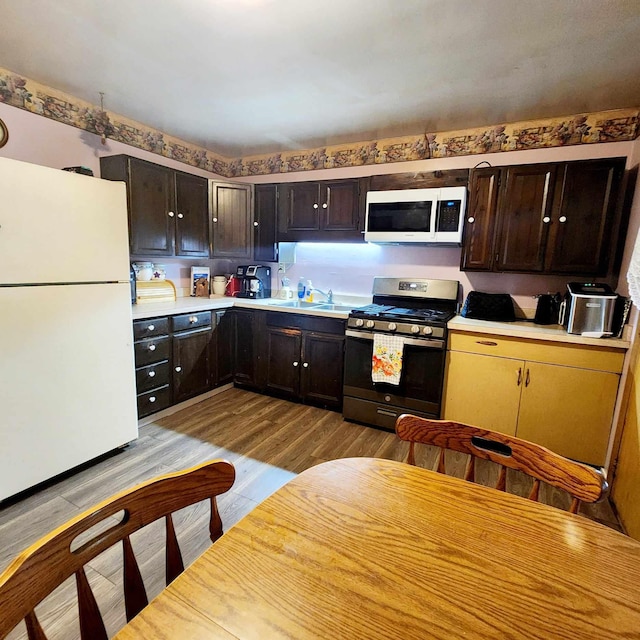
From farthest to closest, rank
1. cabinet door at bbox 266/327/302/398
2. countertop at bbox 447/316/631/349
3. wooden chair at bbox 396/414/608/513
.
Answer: cabinet door at bbox 266/327/302/398
countertop at bbox 447/316/631/349
wooden chair at bbox 396/414/608/513

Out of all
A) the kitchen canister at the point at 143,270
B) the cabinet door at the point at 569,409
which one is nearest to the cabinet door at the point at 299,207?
the kitchen canister at the point at 143,270

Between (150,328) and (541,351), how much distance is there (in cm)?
277

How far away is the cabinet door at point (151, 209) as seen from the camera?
275cm

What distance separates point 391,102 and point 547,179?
1.21 metres

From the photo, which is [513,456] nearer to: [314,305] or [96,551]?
[96,551]

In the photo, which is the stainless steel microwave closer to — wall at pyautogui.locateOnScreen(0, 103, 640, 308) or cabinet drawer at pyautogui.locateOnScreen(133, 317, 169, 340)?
wall at pyautogui.locateOnScreen(0, 103, 640, 308)

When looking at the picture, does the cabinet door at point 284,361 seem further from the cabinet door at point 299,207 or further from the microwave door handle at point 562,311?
the microwave door handle at point 562,311

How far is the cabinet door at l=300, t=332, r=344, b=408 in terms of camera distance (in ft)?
9.99

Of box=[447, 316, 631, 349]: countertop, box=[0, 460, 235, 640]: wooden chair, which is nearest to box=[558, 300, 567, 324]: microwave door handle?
box=[447, 316, 631, 349]: countertop

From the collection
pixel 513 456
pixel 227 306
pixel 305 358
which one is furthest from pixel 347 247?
pixel 513 456

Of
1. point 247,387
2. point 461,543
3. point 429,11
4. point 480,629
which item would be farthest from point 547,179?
point 247,387

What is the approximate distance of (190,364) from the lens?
3.08 metres

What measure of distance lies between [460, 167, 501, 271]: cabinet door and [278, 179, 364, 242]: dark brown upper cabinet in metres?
0.89

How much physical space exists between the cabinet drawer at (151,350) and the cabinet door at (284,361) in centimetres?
90
